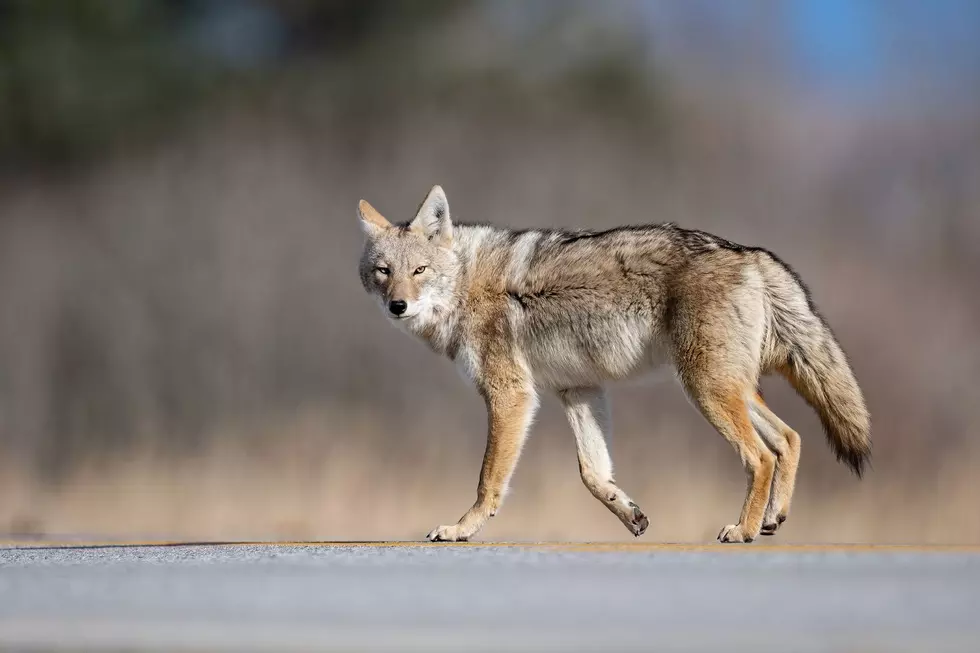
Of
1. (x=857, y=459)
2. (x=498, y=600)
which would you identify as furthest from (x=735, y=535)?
(x=498, y=600)

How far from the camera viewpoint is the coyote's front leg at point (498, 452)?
648cm

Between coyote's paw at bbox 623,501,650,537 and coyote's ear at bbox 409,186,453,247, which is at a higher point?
coyote's ear at bbox 409,186,453,247

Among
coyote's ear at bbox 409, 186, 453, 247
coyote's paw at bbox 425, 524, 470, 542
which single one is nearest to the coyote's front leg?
coyote's paw at bbox 425, 524, 470, 542

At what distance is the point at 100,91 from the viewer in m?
14.4

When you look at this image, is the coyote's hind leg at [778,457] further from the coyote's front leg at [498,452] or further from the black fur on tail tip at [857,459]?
the coyote's front leg at [498,452]

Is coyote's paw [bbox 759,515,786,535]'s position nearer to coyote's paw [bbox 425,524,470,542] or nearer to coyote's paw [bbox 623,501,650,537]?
coyote's paw [bbox 623,501,650,537]

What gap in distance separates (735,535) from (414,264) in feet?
7.02

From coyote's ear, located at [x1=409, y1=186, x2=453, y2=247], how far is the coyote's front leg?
3.12ft

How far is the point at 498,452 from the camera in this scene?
668 centimetres

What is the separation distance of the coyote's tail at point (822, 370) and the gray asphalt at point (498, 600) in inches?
37.3

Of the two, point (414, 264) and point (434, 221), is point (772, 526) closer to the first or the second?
point (414, 264)

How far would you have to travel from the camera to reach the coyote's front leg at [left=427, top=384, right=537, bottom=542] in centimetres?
648

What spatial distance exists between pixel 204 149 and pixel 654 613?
10.8 meters

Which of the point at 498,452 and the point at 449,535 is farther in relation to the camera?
the point at 498,452
